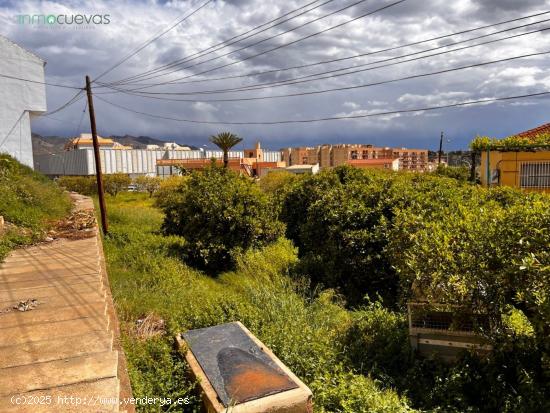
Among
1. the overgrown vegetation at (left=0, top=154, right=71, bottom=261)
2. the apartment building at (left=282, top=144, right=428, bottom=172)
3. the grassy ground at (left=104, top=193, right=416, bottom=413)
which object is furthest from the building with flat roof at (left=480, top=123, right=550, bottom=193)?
the apartment building at (left=282, top=144, right=428, bottom=172)

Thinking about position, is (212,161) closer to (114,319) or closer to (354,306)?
(354,306)

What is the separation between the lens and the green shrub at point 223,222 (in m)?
11.2

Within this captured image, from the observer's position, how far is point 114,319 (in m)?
4.71

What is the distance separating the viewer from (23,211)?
33.2 feet

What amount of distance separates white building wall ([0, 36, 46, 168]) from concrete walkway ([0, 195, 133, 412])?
17076 mm

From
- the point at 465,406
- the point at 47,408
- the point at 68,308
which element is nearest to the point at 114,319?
the point at 68,308

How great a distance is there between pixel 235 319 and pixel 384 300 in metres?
3.77

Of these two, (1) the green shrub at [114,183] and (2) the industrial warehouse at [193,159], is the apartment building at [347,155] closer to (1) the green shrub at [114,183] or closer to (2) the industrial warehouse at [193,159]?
(2) the industrial warehouse at [193,159]

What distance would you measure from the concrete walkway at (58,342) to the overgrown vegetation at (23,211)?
1997 mm

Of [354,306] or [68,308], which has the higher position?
[68,308]

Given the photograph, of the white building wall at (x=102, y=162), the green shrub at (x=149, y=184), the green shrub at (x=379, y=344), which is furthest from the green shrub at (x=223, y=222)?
the white building wall at (x=102, y=162)

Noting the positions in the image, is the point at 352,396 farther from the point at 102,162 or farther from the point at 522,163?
the point at 102,162

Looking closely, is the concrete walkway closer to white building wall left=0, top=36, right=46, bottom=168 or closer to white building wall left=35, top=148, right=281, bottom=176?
white building wall left=0, top=36, right=46, bottom=168

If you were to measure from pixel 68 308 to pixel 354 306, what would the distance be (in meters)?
5.51
